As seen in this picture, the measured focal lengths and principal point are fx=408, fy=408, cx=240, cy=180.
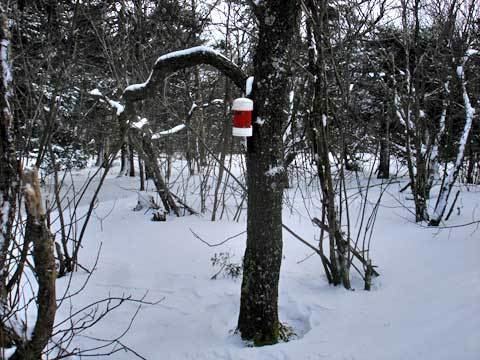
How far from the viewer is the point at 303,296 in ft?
13.4

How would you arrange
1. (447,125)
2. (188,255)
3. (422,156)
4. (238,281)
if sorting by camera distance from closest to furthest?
(238,281), (188,255), (422,156), (447,125)

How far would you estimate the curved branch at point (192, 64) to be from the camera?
3.14 meters

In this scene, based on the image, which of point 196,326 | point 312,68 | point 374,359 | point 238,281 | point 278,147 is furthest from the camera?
point 238,281

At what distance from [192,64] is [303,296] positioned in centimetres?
247

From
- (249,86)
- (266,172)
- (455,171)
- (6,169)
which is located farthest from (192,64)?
(455,171)

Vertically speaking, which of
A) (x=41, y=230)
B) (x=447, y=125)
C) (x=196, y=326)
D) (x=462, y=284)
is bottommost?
(x=196, y=326)

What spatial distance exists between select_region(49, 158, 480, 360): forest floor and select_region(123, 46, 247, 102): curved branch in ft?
6.49

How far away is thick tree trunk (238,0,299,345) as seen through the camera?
2.88m

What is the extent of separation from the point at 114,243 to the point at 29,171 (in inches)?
185

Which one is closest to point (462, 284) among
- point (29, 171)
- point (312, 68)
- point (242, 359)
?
point (242, 359)

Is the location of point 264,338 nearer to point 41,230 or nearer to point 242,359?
point 242,359

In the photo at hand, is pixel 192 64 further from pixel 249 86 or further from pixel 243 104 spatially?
pixel 243 104

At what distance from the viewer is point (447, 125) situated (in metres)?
7.70

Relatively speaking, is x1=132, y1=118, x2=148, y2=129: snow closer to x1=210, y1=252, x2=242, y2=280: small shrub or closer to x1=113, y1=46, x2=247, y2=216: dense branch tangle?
x1=210, y1=252, x2=242, y2=280: small shrub
